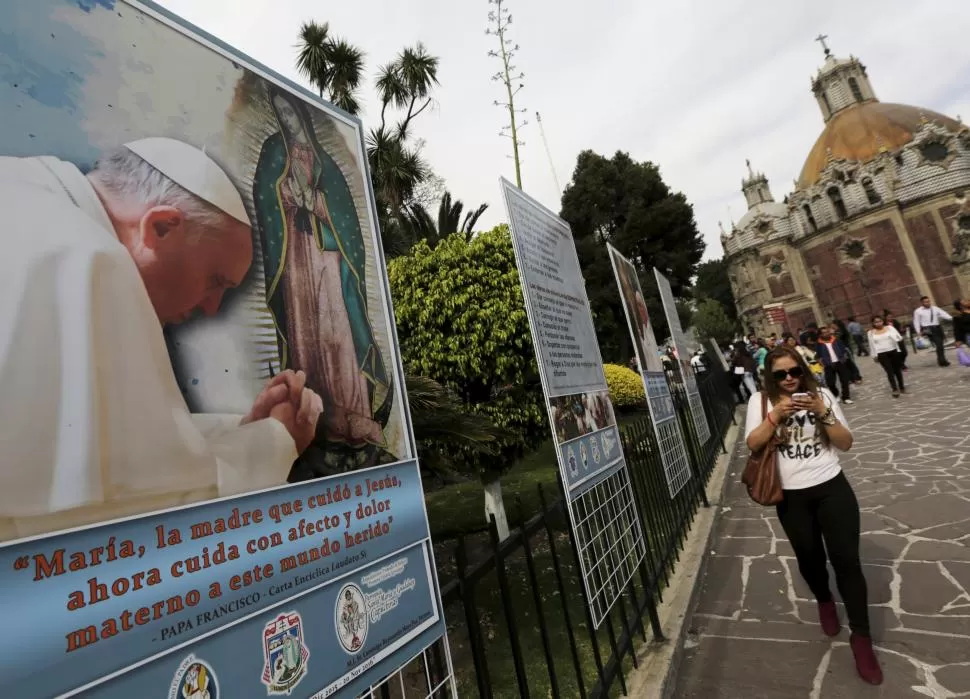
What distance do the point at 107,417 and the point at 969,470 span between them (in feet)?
24.8

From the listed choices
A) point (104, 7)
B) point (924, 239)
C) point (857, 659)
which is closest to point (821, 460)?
point (857, 659)

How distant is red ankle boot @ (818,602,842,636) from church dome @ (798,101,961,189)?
52.7 meters

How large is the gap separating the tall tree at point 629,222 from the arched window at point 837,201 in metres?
25.5

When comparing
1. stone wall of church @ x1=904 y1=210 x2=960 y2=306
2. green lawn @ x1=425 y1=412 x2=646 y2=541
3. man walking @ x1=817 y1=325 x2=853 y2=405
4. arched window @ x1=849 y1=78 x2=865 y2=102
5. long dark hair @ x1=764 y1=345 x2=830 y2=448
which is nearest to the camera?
long dark hair @ x1=764 y1=345 x2=830 y2=448

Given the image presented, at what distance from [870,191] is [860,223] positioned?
2798 mm

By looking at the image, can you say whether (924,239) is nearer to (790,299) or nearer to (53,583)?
(790,299)

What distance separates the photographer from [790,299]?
153ft

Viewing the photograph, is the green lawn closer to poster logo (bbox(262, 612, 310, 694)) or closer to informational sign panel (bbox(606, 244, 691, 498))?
A: informational sign panel (bbox(606, 244, 691, 498))

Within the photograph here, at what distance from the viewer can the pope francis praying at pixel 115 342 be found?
97 centimetres

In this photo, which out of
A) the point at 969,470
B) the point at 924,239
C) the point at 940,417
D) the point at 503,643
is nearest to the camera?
the point at 503,643

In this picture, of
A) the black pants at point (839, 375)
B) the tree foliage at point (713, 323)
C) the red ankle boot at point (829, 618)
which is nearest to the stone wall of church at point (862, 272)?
the tree foliage at point (713, 323)

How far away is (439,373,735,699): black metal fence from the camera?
6.85 ft

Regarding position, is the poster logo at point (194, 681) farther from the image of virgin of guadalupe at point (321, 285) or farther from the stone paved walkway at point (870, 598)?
the stone paved walkway at point (870, 598)

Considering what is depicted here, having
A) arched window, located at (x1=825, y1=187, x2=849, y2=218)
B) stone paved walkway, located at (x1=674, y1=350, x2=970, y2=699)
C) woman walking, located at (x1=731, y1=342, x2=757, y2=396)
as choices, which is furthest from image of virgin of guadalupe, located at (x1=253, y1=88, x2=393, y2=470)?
arched window, located at (x1=825, y1=187, x2=849, y2=218)
